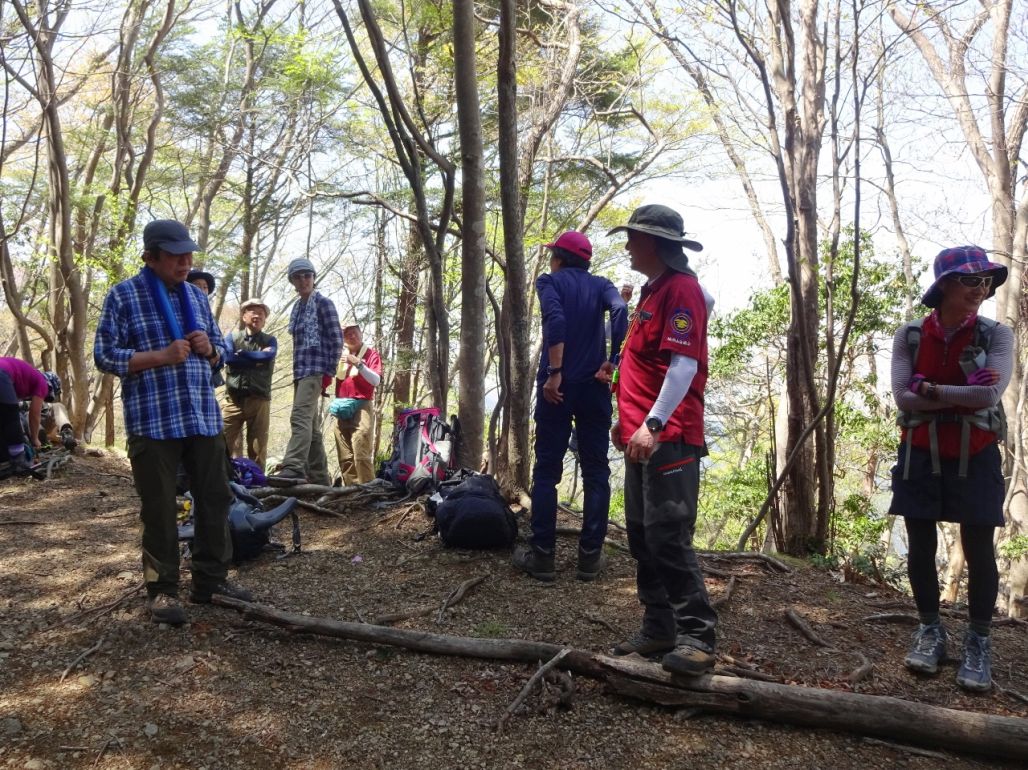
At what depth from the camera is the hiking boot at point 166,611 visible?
3375 millimetres

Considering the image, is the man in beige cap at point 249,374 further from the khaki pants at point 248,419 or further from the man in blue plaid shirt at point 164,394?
the man in blue plaid shirt at point 164,394

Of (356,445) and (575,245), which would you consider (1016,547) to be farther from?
(575,245)

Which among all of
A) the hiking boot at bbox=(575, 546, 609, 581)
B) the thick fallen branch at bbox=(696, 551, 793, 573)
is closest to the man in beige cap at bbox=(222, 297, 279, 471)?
the hiking boot at bbox=(575, 546, 609, 581)

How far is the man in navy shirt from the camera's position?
4.10 metres

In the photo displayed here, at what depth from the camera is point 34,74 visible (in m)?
9.87

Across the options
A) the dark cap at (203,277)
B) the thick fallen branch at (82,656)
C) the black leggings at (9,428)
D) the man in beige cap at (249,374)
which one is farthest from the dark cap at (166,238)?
the black leggings at (9,428)

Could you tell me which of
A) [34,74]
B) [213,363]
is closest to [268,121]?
[34,74]

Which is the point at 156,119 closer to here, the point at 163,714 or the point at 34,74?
the point at 34,74

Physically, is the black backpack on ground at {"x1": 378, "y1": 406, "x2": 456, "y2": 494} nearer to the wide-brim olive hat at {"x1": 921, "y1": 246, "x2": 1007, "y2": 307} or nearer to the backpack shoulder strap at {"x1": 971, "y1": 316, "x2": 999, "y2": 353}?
the wide-brim olive hat at {"x1": 921, "y1": 246, "x2": 1007, "y2": 307}

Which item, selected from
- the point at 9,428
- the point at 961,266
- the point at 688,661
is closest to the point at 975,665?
the point at 688,661

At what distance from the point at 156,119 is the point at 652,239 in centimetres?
1334

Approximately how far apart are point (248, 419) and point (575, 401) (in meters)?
3.87

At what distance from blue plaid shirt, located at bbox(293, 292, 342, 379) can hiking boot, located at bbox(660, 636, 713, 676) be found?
4395mm

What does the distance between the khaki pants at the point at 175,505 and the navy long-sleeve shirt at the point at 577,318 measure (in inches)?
72.7
